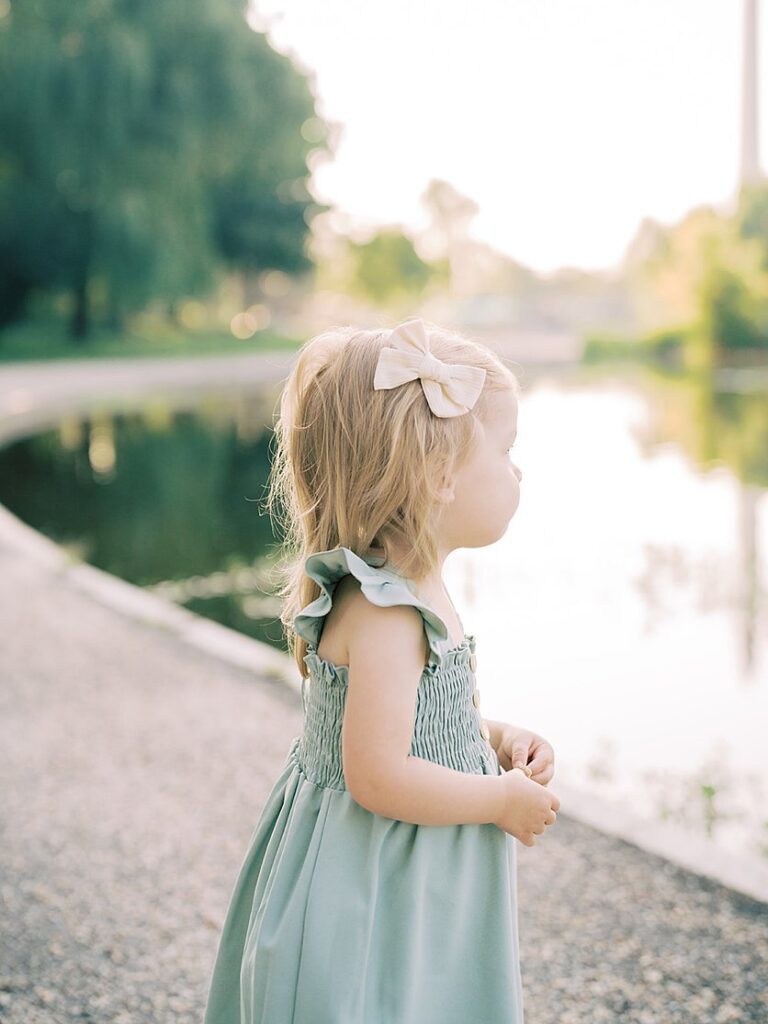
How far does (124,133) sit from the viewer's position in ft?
89.6

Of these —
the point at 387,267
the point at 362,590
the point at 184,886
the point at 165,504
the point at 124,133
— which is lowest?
the point at 165,504

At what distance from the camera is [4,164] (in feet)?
100

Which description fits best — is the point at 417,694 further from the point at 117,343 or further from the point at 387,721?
the point at 117,343

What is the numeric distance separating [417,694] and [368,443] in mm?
359

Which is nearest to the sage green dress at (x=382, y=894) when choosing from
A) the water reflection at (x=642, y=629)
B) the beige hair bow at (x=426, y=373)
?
the beige hair bow at (x=426, y=373)

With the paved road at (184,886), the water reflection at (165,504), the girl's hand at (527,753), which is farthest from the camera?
the water reflection at (165,504)

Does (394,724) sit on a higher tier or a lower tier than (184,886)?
higher

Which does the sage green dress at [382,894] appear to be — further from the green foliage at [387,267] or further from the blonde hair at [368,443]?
Result: the green foliage at [387,267]

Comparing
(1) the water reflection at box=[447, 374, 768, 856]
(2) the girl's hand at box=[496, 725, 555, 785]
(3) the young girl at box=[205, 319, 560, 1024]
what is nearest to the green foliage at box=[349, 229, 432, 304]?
(1) the water reflection at box=[447, 374, 768, 856]

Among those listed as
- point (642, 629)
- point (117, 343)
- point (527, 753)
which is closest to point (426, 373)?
point (527, 753)

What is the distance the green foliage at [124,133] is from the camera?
1044 inches

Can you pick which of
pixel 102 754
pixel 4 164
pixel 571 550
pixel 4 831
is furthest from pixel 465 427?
pixel 4 164

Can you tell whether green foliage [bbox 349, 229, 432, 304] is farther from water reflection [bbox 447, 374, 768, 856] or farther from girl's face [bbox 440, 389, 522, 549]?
girl's face [bbox 440, 389, 522, 549]

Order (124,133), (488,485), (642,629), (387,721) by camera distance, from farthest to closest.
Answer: (124,133), (642,629), (488,485), (387,721)
